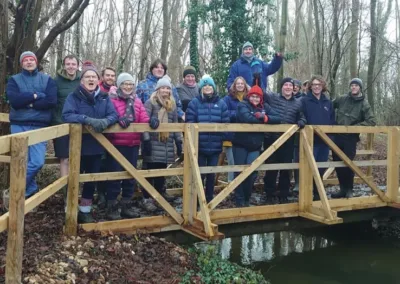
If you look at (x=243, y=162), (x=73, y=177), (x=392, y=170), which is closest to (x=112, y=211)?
(x=73, y=177)

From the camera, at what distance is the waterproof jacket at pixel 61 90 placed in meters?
5.64

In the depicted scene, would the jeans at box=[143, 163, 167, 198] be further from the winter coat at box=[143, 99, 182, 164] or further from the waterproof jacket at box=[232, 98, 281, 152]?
the waterproof jacket at box=[232, 98, 281, 152]

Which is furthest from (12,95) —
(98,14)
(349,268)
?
(98,14)

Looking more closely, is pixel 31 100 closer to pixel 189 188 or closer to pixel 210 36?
pixel 189 188

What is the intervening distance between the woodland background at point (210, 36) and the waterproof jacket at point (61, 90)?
1297mm

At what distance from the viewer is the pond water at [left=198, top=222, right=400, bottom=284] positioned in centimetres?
689

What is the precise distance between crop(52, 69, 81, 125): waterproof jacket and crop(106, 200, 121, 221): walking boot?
4.05ft

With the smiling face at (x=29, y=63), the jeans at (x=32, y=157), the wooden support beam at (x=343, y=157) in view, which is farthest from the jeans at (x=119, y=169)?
the wooden support beam at (x=343, y=157)

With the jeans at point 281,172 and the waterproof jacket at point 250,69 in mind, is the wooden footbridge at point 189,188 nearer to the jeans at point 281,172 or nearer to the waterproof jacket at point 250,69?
the jeans at point 281,172

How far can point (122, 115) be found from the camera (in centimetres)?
540

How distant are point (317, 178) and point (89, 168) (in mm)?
2999

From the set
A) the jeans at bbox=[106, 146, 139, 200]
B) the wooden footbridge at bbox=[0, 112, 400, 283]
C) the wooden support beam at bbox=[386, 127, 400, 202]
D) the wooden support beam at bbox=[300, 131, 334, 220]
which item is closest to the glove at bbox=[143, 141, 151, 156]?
the jeans at bbox=[106, 146, 139, 200]

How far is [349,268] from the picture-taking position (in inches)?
283

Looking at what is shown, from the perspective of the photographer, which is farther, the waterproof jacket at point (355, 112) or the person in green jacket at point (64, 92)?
the waterproof jacket at point (355, 112)
